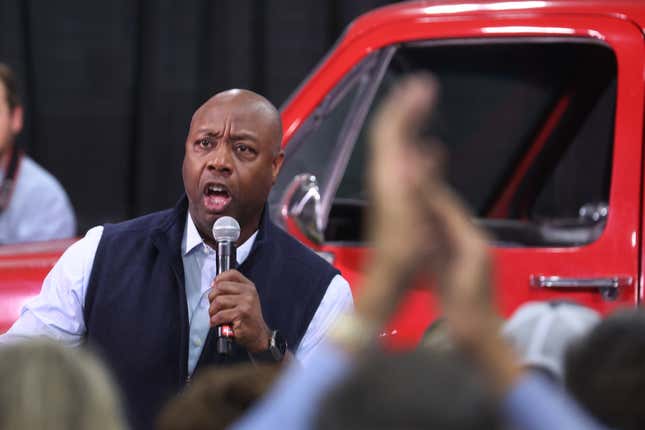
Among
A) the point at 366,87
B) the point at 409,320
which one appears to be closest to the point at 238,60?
the point at 366,87

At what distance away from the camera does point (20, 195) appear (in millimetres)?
4621

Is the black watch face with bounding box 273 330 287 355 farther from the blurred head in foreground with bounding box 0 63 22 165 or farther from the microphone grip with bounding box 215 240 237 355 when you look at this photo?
the blurred head in foreground with bounding box 0 63 22 165

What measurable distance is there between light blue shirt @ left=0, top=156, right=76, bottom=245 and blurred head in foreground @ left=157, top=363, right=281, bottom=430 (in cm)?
322

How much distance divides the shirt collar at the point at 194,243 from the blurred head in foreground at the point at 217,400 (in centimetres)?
146

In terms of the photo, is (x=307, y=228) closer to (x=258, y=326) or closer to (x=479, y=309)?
(x=258, y=326)

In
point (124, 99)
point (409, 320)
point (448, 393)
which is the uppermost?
point (448, 393)

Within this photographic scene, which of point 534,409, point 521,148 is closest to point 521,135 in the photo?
point 521,148

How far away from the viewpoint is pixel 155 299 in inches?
109

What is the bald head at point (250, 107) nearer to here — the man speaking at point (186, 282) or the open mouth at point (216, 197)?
the man speaking at point (186, 282)

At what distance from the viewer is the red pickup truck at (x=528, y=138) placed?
3.10m

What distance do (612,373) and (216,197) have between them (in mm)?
1703

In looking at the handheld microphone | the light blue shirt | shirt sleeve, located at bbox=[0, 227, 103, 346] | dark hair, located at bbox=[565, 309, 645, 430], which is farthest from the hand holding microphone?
the light blue shirt

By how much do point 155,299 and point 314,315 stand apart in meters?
0.32

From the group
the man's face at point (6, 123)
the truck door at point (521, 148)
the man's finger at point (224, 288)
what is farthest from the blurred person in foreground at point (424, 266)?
the man's face at point (6, 123)
